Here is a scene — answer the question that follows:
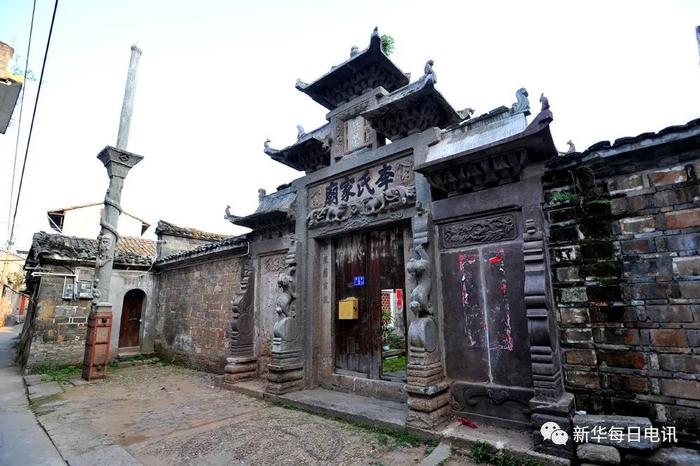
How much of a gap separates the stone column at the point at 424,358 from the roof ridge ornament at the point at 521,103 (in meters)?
1.80

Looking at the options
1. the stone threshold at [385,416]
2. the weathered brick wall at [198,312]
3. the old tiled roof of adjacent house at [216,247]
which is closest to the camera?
the stone threshold at [385,416]

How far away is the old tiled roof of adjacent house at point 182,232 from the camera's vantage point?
43.6ft

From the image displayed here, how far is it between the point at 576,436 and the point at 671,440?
0.88 m

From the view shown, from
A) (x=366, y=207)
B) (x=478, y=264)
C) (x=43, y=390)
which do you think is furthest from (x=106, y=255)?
(x=478, y=264)

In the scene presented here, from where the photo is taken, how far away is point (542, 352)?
12.5ft

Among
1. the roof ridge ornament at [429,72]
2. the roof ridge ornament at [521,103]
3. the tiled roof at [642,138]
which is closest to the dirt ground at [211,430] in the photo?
the tiled roof at [642,138]

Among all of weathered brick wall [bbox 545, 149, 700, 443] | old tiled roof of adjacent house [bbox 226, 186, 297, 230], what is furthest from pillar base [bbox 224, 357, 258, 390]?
weathered brick wall [bbox 545, 149, 700, 443]

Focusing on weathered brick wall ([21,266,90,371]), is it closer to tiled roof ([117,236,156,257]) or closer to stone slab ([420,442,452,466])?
tiled roof ([117,236,156,257])

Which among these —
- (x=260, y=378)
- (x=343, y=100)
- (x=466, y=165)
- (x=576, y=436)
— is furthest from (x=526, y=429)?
(x=343, y=100)

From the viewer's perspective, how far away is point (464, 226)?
16.2ft

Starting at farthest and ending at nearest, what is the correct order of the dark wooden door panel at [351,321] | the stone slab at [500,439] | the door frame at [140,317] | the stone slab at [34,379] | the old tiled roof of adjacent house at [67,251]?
the door frame at [140,317] → the old tiled roof of adjacent house at [67,251] → the stone slab at [34,379] → the dark wooden door panel at [351,321] → the stone slab at [500,439]

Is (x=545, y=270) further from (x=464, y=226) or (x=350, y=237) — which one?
(x=350, y=237)

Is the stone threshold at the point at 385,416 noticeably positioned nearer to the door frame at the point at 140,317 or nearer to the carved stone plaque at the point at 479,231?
the carved stone plaque at the point at 479,231

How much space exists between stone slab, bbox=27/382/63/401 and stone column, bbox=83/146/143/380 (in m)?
0.67
